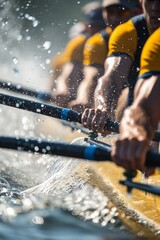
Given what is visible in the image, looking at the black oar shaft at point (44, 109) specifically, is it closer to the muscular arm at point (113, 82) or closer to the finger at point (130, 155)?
the muscular arm at point (113, 82)

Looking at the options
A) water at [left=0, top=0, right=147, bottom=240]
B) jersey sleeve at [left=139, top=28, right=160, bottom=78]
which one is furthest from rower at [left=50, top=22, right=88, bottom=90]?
jersey sleeve at [left=139, top=28, right=160, bottom=78]

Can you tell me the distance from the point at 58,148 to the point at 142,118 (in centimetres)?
47

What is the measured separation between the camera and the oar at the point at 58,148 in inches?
110

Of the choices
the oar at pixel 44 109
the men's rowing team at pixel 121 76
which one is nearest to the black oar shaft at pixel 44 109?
the oar at pixel 44 109

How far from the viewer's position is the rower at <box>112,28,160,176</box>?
8.57ft

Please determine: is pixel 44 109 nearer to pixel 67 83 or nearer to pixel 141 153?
pixel 141 153

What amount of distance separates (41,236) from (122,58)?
7.50ft

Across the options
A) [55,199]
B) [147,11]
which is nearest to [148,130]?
[55,199]

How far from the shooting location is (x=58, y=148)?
2.83m

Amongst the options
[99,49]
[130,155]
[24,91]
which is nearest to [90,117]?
[130,155]

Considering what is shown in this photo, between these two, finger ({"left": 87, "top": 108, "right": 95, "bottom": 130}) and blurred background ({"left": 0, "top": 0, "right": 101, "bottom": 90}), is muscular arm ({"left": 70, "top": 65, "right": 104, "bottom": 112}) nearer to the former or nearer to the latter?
finger ({"left": 87, "top": 108, "right": 95, "bottom": 130})

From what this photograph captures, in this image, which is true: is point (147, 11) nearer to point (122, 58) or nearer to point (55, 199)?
point (122, 58)

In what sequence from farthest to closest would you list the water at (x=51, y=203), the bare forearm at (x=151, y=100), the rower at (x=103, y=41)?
the rower at (x=103, y=41) → the water at (x=51, y=203) → the bare forearm at (x=151, y=100)

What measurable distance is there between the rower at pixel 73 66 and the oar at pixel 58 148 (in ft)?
11.1
